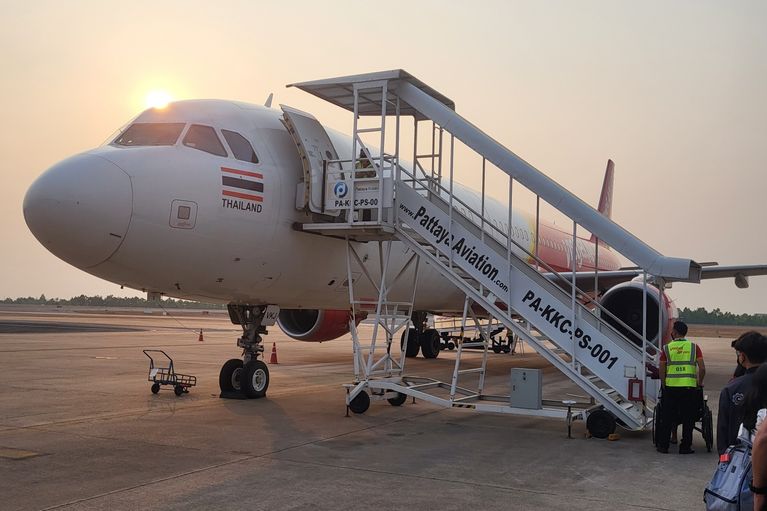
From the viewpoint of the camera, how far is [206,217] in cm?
874

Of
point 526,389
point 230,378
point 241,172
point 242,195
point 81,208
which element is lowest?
point 230,378

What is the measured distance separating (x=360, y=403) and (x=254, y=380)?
2.02 metres

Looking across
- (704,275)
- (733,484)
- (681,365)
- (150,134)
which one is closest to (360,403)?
(681,365)

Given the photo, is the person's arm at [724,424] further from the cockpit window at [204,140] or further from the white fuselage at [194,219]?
the cockpit window at [204,140]

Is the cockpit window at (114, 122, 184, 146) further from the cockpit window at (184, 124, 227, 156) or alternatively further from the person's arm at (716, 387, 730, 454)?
the person's arm at (716, 387, 730, 454)

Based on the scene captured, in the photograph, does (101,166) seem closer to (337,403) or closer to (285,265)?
(285,265)

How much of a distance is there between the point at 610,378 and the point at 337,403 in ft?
13.8

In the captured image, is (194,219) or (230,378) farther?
(230,378)

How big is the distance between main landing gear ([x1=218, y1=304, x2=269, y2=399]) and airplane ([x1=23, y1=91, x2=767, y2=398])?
0.7 inches

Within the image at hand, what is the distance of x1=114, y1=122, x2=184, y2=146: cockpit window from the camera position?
8984 mm

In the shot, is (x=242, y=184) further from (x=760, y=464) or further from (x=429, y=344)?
(x=429, y=344)

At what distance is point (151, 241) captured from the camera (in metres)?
8.33

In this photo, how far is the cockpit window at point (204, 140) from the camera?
9164 millimetres

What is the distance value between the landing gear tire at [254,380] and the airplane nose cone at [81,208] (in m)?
3.62
